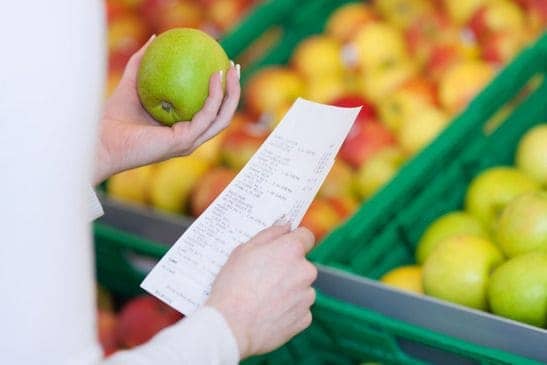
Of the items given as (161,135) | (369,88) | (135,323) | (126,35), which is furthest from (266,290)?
(126,35)

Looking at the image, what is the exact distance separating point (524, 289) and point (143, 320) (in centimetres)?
88

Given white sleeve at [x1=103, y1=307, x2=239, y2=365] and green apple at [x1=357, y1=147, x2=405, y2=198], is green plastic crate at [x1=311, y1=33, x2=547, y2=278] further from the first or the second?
white sleeve at [x1=103, y1=307, x2=239, y2=365]

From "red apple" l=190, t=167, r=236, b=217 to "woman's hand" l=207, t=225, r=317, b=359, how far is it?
1.00m

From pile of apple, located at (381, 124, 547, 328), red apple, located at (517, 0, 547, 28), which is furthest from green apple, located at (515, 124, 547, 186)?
red apple, located at (517, 0, 547, 28)

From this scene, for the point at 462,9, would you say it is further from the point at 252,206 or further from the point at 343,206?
the point at 252,206

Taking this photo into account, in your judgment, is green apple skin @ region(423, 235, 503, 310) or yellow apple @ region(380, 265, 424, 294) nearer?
green apple skin @ region(423, 235, 503, 310)

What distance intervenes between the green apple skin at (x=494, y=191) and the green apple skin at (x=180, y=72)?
76 centimetres

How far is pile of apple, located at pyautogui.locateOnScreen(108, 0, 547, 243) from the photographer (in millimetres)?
2334

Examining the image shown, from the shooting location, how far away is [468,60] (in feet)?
8.32

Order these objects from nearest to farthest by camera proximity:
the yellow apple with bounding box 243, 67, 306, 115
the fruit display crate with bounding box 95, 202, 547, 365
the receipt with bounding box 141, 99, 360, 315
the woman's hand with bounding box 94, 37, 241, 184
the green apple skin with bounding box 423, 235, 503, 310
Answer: the receipt with bounding box 141, 99, 360, 315
the woman's hand with bounding box 94, 37, 241, 184
the fruit display crate with bounding box 95, 202, 547, 365
the green apple skin with bounding box 423, 235, 503, 310
the yellow apple with bounding box 243, 67, 306, 115

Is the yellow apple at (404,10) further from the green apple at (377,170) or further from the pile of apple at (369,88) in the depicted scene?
the green apple at (377,170)

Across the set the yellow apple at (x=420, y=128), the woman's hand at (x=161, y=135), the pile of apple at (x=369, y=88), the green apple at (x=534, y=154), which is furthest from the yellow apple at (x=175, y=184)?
the woman's hand at (x=161, y=135)

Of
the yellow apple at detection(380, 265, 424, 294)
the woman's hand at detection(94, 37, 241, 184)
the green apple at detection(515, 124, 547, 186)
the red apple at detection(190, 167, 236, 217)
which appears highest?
the woman's hand at detection(94, 37, 241, 184)

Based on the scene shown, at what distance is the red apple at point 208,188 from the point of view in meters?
2.28
